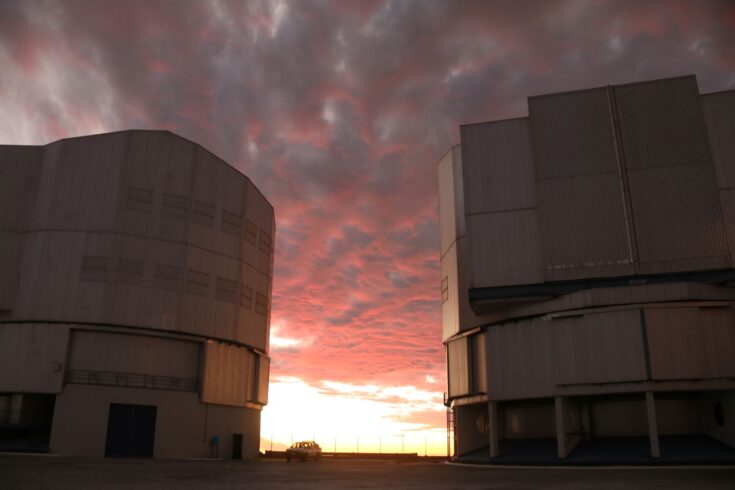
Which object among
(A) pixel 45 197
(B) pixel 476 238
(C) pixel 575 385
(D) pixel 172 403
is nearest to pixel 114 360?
(D) pixel 172 403

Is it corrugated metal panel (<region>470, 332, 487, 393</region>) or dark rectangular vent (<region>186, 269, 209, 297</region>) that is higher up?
dark rectangular vent (<region>186, 269, 209, 297</region>)

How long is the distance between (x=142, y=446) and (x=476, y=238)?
2899 cm

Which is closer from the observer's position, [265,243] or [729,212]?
[729,212]

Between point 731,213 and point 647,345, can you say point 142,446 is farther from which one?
point 731,213

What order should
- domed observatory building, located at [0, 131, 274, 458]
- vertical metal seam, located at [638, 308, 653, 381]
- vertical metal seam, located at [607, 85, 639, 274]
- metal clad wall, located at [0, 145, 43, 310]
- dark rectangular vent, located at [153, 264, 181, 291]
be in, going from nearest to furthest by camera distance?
vertical metal seam, located at [638, 308, 653, 381]
vertical metal seam, located at [607, 85, 639, 274]
domed observatory building, located at [0, 131, 274, 458]
metal clad wall, located at [0, 145, 43, 310]
dark rectangular vent, located at [153, 264, 181, 291]

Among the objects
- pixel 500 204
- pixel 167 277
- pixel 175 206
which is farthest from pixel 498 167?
pixel 167 277

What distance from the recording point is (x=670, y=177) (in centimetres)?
4175

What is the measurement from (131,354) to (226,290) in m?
9.77

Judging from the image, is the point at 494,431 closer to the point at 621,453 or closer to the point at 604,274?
the point at 621,453

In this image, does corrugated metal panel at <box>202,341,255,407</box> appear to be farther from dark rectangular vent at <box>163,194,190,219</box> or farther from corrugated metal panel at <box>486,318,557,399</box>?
corrugated metal panel at <box>486,318,557,399</box>

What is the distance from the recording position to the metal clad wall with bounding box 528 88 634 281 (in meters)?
41.9

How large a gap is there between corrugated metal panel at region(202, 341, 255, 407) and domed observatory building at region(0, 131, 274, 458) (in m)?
0.15

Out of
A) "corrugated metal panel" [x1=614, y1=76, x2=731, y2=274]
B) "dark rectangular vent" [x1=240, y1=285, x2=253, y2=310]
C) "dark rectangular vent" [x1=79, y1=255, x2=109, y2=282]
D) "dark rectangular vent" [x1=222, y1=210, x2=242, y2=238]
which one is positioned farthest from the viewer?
"dark rectangular vent" [x1=240, y1=285, x2=253, y2=310]

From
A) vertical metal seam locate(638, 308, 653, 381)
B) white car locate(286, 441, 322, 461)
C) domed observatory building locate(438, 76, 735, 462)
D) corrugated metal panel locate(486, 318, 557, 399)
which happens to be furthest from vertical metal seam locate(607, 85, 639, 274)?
white car locate(286, 441, 322, 461)
